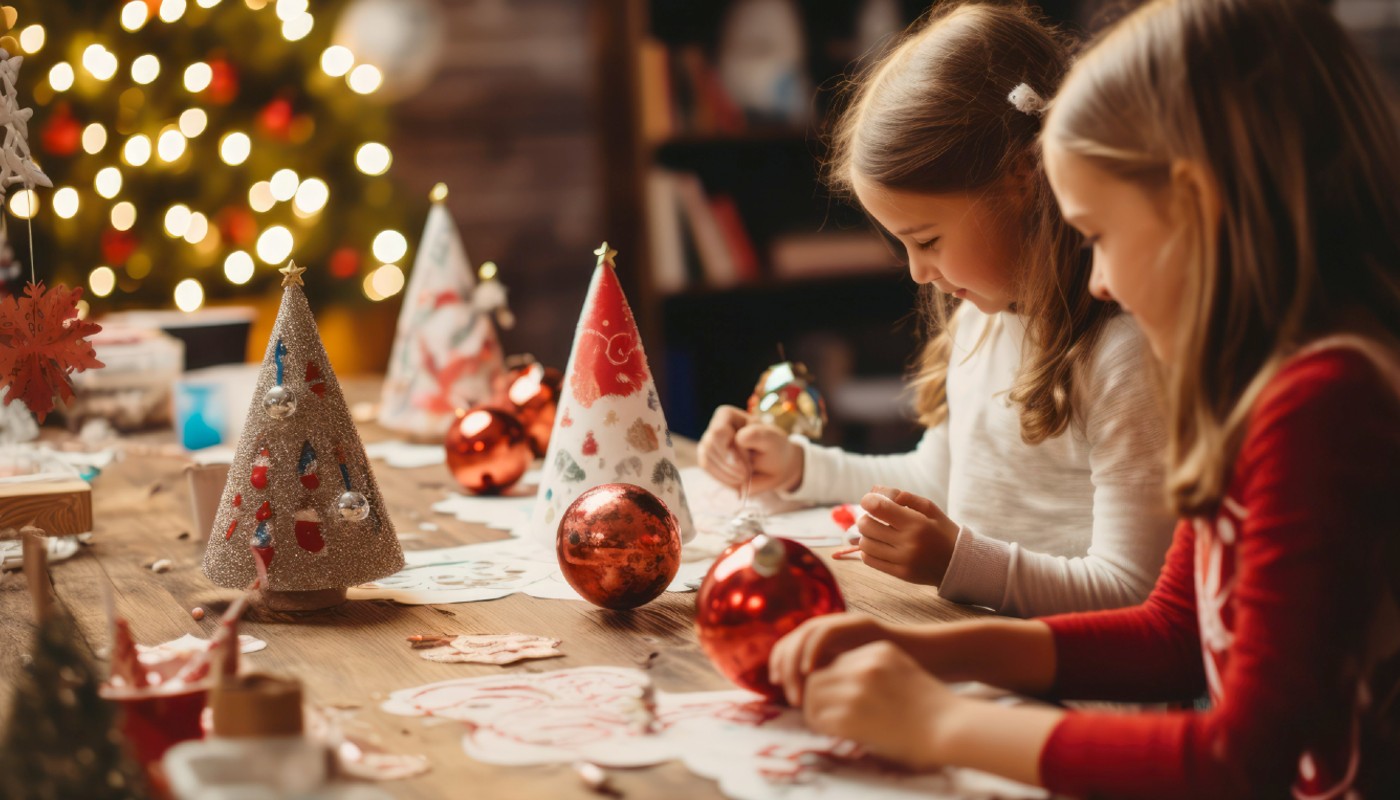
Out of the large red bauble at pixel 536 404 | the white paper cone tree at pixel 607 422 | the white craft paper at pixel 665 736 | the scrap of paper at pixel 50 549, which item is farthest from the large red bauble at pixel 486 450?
the white craft paper at pixel 665 736

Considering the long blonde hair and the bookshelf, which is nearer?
the long blonde hair

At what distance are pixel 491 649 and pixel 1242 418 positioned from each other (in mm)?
530

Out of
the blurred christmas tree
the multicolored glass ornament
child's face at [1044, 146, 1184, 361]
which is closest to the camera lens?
child's face at [1044, 146, 1184, 361]

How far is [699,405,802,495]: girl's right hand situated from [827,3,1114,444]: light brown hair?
0.30m

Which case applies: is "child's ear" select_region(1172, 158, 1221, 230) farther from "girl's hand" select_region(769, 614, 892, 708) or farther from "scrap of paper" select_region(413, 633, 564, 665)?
"scrap of paper" select_region(413, 633, 564, 665)

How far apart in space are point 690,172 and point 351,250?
948 mm

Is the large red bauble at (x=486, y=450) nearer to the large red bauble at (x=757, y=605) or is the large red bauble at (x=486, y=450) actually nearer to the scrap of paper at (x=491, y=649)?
the scrap of paper at (x=491, y=649)

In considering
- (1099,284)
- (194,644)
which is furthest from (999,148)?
(194,644)

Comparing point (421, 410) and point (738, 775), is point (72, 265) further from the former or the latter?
point (738, 775)

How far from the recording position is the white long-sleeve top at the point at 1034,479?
3.42 feet

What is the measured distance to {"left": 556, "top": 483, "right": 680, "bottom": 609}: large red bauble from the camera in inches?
39.6

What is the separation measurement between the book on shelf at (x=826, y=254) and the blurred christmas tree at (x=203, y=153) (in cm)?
94

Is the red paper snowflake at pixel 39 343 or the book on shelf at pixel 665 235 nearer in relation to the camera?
Result: the red paper snowflake at pixel 39 343

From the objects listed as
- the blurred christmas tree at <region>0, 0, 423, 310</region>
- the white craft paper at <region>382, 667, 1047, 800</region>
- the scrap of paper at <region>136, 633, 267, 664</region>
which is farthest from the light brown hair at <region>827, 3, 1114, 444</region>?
the blurred christmas tree at <region>0, 0, 423, 310</region>
